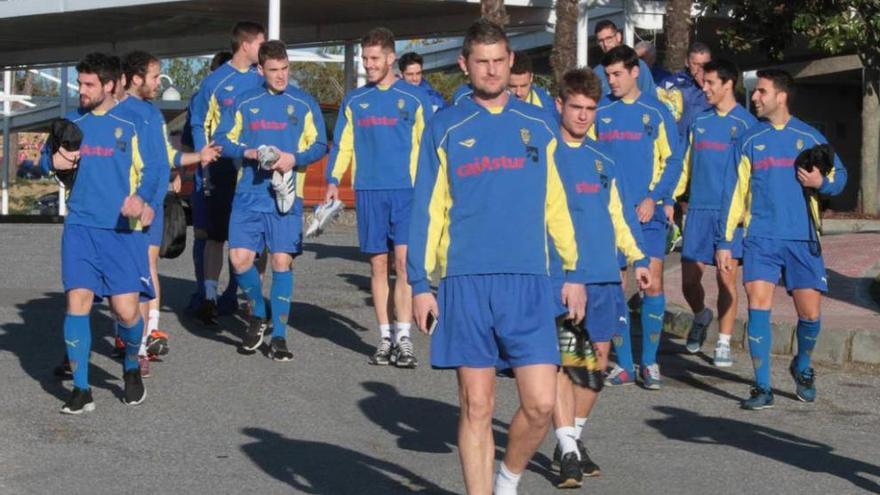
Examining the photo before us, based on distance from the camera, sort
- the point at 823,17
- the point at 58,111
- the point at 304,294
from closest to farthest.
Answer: the point at 304,294 < the point at 823,17 < the point at 58,111

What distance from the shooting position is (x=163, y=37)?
105 feet

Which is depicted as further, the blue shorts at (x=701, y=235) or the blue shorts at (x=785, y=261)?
the blue shorts at (x=701, y=235)

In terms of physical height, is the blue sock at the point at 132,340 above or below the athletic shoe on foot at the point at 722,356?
above

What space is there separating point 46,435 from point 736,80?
5285 mm

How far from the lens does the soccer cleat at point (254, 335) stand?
11.4m

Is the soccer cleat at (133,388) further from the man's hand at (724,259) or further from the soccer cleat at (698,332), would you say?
the soccer cleat at (698,332)

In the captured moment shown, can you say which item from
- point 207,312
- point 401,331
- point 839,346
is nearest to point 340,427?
point 401,331

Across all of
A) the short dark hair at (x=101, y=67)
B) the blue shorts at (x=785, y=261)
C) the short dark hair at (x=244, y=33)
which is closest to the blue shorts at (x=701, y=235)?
the blue shorts at (x=785, y=261)

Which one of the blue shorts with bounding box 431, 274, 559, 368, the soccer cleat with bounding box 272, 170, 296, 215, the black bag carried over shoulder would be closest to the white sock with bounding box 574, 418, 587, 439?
the blue shorts with bounding box 431, 274, 559, 368

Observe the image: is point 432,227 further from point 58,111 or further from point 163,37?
point 58,111

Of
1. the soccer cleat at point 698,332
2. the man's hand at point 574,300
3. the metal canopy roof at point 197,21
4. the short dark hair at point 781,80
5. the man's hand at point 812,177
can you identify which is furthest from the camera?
the metal canopy roof at point 197,21

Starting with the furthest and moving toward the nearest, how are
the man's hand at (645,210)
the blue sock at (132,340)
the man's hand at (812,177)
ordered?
1. the man's hand at (645,210)
2. the man's hand at (812,177)
3. the blue sock at (132,340)

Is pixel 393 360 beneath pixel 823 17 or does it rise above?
beneath

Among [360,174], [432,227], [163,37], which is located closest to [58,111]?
[163,37]
